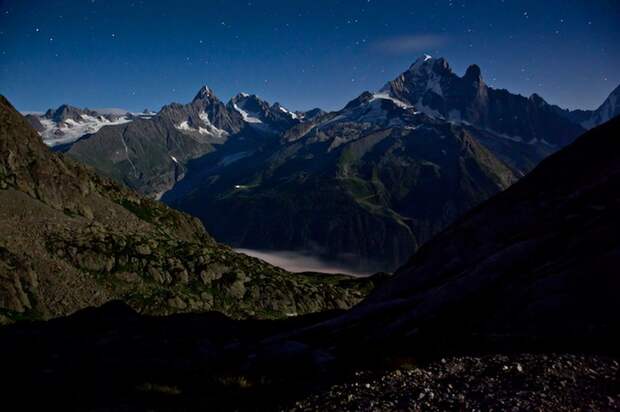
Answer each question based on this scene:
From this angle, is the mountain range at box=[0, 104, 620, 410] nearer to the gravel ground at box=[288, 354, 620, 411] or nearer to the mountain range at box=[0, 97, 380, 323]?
the gravel ground at box=[288, 354, 620, 411]

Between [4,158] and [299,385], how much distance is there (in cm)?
9424

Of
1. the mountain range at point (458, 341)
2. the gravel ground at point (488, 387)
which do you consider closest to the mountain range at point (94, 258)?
the mountain range at point (458, 341)

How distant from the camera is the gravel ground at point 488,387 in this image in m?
14.0

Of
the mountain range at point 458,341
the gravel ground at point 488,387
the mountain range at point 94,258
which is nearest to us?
the gravel ground at point 488,387

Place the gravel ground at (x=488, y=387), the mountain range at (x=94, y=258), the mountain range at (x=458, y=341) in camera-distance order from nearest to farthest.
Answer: the gravel ground at (x=488, y=387), the mountain range at (x=458, y=341), the mountain range at (x=94, y=258)

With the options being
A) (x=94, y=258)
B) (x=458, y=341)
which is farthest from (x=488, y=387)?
(x=94, y=258)

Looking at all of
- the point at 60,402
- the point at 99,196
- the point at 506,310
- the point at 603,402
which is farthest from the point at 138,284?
the point at 603,402

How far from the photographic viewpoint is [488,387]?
1536cm

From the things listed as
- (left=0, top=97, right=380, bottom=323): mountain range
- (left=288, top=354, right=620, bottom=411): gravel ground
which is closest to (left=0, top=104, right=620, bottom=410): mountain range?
(left=288, top=354, right=620, bottom=411): gravel ground

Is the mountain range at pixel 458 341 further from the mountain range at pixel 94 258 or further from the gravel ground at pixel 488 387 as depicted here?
the mountain range at pixel 94 258

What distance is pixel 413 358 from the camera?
1930 cm

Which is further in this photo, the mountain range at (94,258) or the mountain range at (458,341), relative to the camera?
the mountain range at (94,258)

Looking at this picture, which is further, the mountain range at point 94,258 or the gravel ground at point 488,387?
the mountain range at point 94,258

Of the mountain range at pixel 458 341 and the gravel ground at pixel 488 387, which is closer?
the gravel ground at pixel 488 387
